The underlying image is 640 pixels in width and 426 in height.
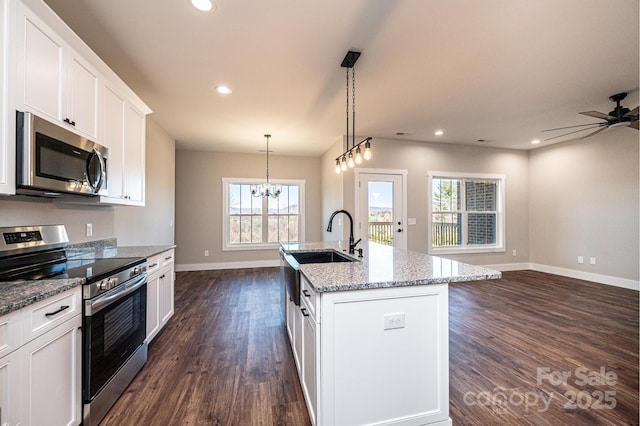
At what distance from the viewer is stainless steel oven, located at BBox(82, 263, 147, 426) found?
1.50 metres

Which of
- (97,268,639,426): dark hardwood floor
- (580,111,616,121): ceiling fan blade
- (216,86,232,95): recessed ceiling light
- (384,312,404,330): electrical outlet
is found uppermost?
(216,86,232,95): recessed ceiling light

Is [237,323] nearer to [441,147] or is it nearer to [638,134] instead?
[441,147]

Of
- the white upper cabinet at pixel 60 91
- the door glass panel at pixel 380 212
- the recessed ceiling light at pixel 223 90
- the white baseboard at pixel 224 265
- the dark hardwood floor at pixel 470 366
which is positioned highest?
the recessed ceiling light at pixel 223 90

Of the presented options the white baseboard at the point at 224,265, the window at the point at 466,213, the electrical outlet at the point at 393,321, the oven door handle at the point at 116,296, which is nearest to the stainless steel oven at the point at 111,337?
the oven door handle at the point at 116,296

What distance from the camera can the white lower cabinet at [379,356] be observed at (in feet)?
4.54

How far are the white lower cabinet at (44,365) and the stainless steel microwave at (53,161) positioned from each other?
70 cm

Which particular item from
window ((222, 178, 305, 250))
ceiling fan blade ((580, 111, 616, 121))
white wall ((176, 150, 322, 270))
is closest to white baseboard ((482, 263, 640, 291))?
ceiling fan blade ((580, 111, 616, 121))

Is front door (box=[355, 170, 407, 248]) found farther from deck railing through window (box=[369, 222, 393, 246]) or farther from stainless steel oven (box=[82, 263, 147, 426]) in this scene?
stainless steel oven (box=[82, 263, 147, 426])

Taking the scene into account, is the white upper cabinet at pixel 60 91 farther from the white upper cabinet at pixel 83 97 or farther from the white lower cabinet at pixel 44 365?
the white lower cabinet at pixel 44 365

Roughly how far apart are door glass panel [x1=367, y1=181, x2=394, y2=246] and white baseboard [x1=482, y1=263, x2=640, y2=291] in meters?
2.69

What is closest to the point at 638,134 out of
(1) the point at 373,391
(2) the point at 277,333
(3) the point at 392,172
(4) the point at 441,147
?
(4) the point at 441,147

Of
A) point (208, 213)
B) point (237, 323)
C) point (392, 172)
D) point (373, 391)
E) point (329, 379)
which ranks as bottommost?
point (237, 323)

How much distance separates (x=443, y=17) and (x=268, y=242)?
5448 mm

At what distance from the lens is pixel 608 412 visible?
1.70 m
